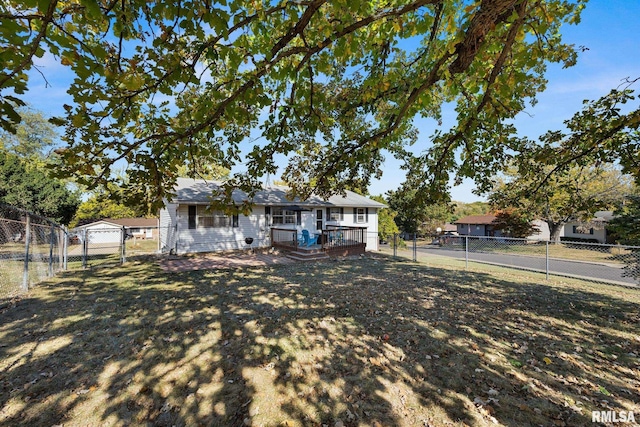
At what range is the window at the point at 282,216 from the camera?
16844 millimetres

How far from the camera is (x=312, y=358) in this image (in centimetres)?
360

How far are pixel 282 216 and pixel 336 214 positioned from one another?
463 cm

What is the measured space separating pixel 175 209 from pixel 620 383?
15.5 meters

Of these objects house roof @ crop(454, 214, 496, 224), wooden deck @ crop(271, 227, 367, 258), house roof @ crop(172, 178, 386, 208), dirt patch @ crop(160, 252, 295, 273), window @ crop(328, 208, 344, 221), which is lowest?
dirt patch @ crop(160, 252, 295, 273)

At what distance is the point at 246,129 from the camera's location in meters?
5.51

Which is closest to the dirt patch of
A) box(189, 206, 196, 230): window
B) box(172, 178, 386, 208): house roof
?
box(189, 206, 196, 230): window

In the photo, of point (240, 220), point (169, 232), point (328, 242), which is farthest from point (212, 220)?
point (328, 242)

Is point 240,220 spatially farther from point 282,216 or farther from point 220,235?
point 282,216

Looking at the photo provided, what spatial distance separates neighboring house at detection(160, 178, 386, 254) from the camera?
539 inches

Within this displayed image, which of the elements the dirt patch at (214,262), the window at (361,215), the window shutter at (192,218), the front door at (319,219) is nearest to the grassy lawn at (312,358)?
the dirt patch at (214,262)

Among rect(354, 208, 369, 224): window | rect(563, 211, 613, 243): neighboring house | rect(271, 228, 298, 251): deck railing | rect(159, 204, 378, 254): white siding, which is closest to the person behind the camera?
rect(159, 204, 378, 254): white siding

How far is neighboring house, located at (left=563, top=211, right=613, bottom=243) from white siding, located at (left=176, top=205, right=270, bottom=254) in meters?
32.8

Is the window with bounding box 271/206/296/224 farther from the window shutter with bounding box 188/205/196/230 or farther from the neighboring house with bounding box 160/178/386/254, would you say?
the window shutter with bounding box 188/205/196/230

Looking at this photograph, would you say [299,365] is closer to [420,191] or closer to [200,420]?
[200,420]
